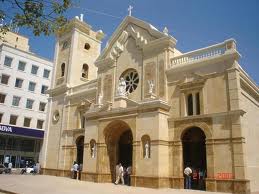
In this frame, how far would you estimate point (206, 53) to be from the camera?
2061 centimetres

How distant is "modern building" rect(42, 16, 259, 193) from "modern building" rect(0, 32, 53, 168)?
15597 millimetres

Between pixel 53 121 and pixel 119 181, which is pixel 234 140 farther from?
pixel 53 121

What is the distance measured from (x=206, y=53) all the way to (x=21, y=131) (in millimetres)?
30279

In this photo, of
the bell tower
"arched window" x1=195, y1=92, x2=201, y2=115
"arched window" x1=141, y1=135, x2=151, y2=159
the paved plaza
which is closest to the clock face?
the bell tower

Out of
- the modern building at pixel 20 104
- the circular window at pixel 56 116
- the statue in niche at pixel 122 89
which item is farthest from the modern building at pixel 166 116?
the modern building at pixel 20 104

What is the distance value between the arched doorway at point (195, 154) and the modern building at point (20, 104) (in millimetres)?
24517

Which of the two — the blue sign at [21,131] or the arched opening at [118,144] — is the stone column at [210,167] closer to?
the arched opening at [118,144]


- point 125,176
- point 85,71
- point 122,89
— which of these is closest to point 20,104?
point 85,71

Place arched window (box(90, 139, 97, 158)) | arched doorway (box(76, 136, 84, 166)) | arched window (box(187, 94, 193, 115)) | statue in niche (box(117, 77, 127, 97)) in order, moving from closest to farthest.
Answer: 1. arched window (box(187, 94, 193, 115))
2. statue in niche (box(117, 77, 127, 97))
3. arched window (box(90, 139, 97, 158))
4. arched doorway (box(76, 136, 84, 166))

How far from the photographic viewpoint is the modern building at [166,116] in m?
18.0

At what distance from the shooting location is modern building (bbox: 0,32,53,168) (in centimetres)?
4050

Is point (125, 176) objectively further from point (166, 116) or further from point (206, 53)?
point (206, 53)

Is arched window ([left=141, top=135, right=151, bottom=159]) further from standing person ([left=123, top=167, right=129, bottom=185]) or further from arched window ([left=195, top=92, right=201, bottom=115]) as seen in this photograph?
arched window ([left=195, top=92, right=201, bottom=115])

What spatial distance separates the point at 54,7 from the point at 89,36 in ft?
78.9
